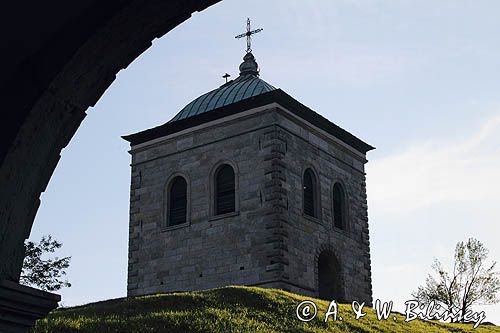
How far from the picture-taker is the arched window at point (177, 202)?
29.2 meters

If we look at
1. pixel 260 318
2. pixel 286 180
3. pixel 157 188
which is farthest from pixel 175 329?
pixel 157 188

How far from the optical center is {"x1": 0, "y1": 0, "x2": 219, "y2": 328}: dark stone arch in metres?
4.42

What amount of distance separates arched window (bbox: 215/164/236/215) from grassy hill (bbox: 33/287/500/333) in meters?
6.57

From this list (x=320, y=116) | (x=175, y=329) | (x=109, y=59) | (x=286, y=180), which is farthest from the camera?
(x=320, y=116)

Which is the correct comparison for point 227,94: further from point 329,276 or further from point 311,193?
point 329,276

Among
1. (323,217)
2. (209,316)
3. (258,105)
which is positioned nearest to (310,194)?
(323,217)

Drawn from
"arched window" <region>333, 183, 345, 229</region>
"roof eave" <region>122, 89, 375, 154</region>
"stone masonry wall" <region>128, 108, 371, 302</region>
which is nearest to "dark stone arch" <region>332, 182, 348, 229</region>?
"arched window" <region>333, 183, 345, 229</region>

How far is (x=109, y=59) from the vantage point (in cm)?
473

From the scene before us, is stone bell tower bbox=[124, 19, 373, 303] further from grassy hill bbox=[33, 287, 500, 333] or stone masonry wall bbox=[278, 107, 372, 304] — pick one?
grassy hill bbox=[33, 287, 500, 333]

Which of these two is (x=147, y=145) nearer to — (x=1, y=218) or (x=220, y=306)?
(x=220, y=306)

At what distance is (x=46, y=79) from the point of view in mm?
4469

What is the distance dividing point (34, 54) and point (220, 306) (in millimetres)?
15190

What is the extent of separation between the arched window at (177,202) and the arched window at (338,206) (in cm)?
599

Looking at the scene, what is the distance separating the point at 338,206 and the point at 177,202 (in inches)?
256
